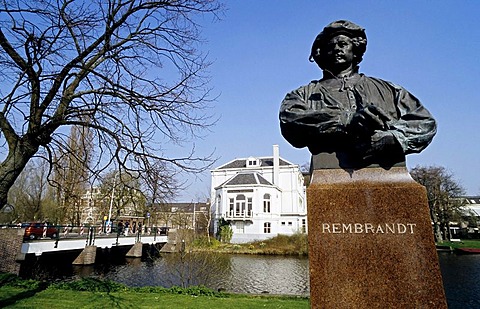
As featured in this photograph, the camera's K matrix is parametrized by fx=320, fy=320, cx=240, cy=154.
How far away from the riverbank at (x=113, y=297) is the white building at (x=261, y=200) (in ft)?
92.8

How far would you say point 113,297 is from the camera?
9.03 m

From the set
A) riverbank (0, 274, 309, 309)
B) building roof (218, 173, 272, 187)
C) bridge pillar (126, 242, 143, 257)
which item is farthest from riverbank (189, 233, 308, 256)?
riverbank (0, 274, 309, 309)

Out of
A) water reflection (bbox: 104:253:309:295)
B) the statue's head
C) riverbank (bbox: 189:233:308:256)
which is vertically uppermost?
the statue's head

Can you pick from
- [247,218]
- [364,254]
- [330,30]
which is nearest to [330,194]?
[364,254]

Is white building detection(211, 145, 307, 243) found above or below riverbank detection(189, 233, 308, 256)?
above

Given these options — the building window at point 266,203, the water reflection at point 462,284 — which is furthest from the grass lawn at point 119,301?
the building window at point 266,203

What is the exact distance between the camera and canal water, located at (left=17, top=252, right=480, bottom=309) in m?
13.5

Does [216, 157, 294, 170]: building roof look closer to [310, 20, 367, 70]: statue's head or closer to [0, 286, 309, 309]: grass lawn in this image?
[0, 286, 309, 309]: grass lawn

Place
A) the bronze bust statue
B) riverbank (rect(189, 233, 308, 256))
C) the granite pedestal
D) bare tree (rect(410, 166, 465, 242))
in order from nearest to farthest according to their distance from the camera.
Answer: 1. the granite pedestal
2. the bronze bust statue
3. riverbank (rect(189, 233, 308, 256))
4. bare tree (rect(410, 166, 465, 242))

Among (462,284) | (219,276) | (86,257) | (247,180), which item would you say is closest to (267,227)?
(247,180)

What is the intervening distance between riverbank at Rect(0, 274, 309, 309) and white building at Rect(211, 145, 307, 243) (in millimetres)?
28273

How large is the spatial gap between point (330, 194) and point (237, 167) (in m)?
47.0

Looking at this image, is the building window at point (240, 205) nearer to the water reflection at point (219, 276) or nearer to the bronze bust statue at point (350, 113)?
the water reflection at point (219, 276)

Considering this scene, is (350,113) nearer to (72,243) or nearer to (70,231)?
(72,243)
